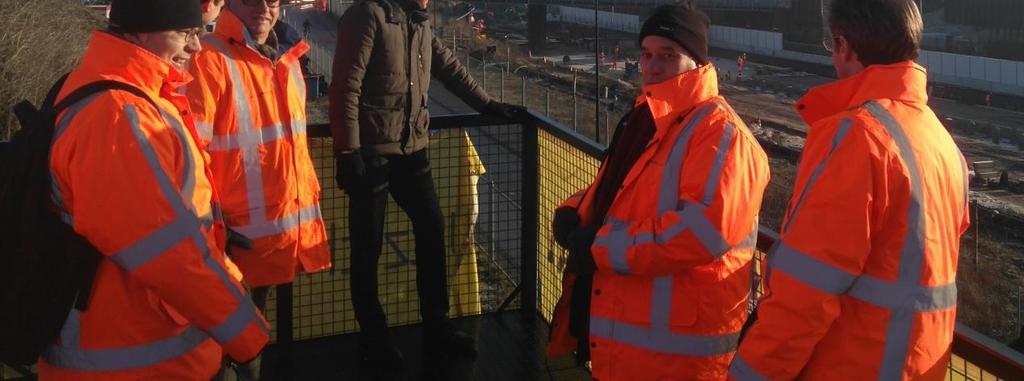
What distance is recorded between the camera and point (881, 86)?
7.90ft

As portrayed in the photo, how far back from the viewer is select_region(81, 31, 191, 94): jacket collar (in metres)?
2.60

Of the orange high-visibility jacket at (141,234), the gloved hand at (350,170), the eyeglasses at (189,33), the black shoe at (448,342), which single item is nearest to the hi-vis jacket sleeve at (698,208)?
the orange high-visibility jacket at (141,234)

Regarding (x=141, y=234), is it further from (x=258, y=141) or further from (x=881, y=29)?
(x=881, y=29)

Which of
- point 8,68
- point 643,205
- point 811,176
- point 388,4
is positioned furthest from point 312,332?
point 8,68

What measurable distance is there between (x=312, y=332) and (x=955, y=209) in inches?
131

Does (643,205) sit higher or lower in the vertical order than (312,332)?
higher

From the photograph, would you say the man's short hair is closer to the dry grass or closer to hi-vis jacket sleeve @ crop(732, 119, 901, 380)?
hi-vis jacket sleeve @ crop(732, 119, 901, 380)

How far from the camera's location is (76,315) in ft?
8.41

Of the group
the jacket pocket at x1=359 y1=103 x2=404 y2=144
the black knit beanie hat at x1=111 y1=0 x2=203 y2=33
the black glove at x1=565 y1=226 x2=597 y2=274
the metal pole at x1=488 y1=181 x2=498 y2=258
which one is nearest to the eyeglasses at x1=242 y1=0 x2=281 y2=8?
the jacket pocket at x1=359 y1=103 x2=404 y2=144

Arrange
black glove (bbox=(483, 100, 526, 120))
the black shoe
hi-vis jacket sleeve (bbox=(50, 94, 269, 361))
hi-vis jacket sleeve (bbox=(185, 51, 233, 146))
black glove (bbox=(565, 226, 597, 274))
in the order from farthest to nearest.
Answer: black glove (bbox=(483, 100, 526, 120))
the black shoe
hi-vis jacket sleeve (bbox=(185, 51, 233, 146))
black glove (bbox=(565, 226, 597, 274))
hi-vis jacket sleeve (bbox=(50, 94, 269, 361))

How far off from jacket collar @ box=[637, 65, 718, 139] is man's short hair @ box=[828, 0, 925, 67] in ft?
2.03

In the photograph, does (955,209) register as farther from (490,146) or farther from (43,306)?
(490,146)

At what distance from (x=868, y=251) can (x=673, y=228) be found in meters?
0.65

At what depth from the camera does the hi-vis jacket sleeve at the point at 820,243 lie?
228cm
